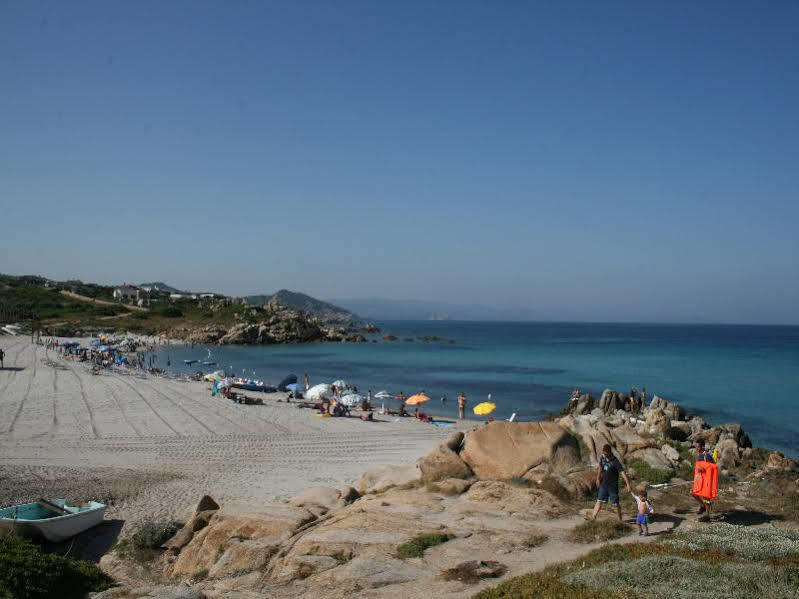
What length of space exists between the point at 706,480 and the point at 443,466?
619 centimetres

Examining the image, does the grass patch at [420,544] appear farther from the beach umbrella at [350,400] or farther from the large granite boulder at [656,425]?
the beach umbrella at [350,400]

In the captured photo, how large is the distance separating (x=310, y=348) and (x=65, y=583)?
273 ft

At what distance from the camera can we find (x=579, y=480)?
13.8m

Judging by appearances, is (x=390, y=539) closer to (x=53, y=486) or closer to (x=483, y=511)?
(x=483, y=511)

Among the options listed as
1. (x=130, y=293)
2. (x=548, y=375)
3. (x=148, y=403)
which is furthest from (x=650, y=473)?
(x=130, y=293)

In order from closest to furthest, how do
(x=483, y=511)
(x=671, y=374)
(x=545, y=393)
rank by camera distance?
(x=483, y=511)
(x=545, y=393)
(x=671, y=374)

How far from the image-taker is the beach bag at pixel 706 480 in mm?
11656

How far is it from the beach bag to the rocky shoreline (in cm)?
77

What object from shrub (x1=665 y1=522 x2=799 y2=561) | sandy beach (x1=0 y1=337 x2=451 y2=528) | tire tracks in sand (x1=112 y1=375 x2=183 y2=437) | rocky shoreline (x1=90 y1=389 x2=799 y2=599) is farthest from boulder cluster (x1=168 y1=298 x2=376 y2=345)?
shrub (x1=665 y1=522 x2=799 y2=561)

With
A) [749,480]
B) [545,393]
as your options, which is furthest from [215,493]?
[545,393]

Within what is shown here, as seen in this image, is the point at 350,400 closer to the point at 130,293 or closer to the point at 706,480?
the point at 706,480

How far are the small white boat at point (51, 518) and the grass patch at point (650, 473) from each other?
14.5m

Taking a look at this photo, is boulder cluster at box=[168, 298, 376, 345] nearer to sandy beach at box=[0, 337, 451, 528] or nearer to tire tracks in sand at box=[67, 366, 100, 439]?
tire tracks in sand at box=[67, 366, 100, 439]

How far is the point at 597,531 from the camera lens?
1106cm
